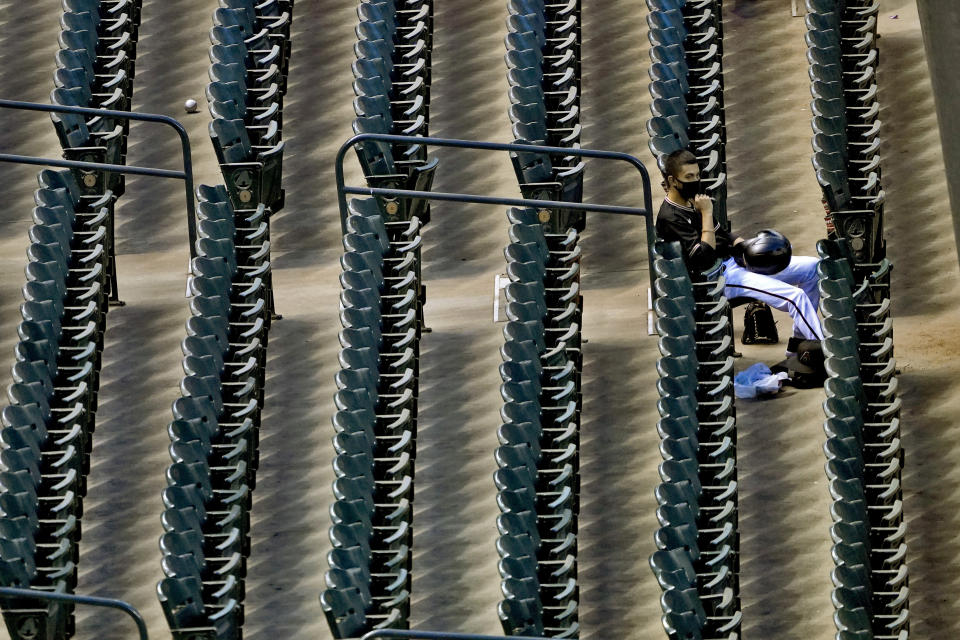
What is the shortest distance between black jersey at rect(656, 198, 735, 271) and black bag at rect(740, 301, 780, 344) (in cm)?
16

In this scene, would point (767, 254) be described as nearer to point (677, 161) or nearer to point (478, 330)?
point (677, 161)

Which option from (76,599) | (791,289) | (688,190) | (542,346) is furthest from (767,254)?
(76,599)

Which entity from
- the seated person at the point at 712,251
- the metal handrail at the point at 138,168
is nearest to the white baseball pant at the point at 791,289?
the seated person at the point at 712,251

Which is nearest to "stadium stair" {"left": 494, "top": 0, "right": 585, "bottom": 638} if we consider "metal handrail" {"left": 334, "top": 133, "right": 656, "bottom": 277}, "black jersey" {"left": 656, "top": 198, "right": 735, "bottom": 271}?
"metal handrail" {"left": 334, "top": 133, "right": 656, "bottom": 277}

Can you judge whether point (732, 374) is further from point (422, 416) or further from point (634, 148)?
point (634, 148)

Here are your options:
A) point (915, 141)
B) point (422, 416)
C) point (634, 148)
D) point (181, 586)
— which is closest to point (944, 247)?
→ point (915, 141)

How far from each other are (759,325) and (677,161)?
0.42 metres

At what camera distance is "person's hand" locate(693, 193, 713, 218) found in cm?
501

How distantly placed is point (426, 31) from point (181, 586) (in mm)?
1843

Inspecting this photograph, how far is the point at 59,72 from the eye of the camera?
5.51 metres

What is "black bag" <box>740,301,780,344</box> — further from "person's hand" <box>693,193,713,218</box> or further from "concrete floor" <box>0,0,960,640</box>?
"person's hand" <box>693,193,713,218</box>

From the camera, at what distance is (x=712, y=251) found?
4.97 metres

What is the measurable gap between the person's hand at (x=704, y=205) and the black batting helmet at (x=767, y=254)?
0.14 m

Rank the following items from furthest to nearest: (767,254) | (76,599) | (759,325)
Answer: (759,325) → (767,254) → (76,599)
